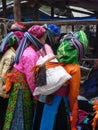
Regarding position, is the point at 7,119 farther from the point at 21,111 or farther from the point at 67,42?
the point at 67,42

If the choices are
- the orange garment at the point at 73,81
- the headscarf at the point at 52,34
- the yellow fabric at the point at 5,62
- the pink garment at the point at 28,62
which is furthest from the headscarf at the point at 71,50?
the headscarf at the point at 52,34

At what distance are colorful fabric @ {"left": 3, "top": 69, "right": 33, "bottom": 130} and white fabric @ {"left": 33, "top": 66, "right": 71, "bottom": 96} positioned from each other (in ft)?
1.23

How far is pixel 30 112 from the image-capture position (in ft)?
15.1

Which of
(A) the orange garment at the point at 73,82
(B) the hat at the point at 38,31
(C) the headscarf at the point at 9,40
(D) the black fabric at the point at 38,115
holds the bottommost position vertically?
(D) the black fabric at the point at 38,115

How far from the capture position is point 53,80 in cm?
407

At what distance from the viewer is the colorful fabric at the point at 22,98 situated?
4.51m

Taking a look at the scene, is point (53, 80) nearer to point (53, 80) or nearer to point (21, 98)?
point (53, 80)

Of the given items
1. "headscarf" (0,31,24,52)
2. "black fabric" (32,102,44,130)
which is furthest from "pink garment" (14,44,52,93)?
"headscarf" (0,31,24,52)

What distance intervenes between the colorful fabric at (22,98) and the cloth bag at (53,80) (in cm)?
36

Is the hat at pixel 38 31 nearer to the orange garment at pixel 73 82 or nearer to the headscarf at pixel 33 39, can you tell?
the headscarf at pixel 33 39

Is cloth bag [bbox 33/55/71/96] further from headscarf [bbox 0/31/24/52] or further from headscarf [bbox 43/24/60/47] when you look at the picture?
headscarf [bbox 43/24/60/47]

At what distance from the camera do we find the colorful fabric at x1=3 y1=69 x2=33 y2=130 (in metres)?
4.51

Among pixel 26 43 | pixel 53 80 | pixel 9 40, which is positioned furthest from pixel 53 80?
pixel 9 40

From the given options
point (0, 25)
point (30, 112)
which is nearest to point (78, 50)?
point (30, 112)
